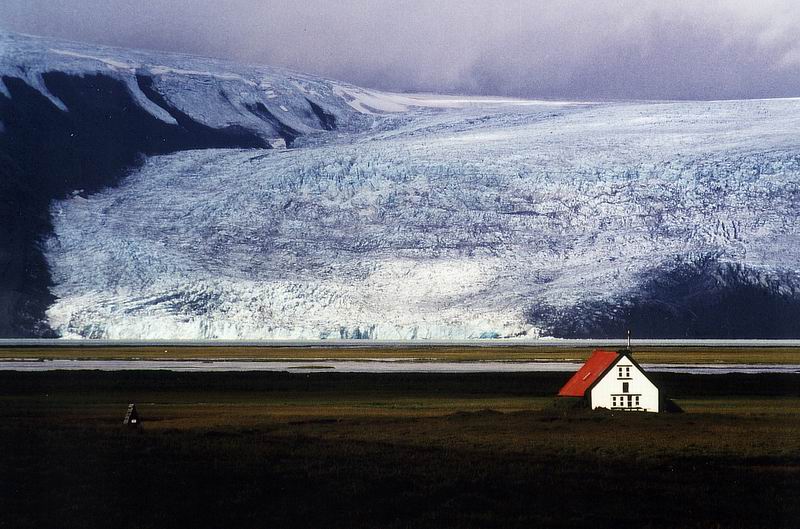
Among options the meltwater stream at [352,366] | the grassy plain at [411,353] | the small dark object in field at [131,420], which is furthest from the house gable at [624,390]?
the grassy plain at [411,353]

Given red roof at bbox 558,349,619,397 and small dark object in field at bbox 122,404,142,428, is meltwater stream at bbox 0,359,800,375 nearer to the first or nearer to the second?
red roof at bbox 558,349,619,397

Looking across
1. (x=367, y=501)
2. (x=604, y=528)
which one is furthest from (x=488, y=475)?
(x=604, y=528)

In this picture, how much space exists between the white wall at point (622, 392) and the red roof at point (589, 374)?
24 centimetres

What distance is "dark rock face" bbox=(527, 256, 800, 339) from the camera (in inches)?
2414

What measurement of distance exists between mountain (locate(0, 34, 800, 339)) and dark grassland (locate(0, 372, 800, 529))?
120 ft

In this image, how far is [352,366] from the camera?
4069 cm

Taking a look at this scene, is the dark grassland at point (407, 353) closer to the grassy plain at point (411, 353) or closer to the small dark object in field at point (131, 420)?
the grassy plain at point (411, 353)

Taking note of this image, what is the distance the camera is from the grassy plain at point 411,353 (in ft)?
152

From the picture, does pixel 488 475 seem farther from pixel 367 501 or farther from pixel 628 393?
pixel 628 393

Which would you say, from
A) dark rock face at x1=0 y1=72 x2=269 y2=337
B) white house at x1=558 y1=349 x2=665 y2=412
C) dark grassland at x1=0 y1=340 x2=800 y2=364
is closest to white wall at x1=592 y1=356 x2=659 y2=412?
white house at x1=558 y1=349 x2=665 y2=412

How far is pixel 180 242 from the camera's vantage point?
218 feet

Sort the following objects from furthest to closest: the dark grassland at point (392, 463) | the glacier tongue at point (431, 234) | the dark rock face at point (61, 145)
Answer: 1. the dark rock face at point (61, 145)
2. the glacier tongue at point (431, 234)
3. the dark grassland at point (392, 463)

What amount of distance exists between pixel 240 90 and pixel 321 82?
8.89 m

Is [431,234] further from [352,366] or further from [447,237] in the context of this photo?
[352,366]
